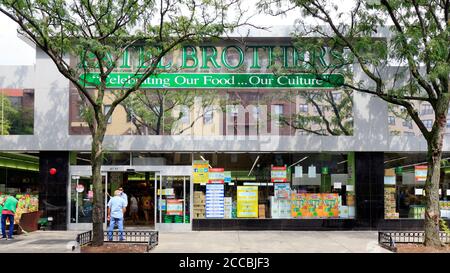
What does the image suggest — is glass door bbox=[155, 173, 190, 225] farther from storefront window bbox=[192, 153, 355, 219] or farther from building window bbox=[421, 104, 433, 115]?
building window bbox=[421, 104, 433, 115]

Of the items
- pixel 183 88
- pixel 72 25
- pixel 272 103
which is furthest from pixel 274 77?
Answer: pixel 72 25

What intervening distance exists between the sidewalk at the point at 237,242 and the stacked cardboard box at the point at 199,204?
0.77m

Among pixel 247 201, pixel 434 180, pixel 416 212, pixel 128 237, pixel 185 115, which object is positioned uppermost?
pixel 185 115

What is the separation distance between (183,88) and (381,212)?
26.7ft

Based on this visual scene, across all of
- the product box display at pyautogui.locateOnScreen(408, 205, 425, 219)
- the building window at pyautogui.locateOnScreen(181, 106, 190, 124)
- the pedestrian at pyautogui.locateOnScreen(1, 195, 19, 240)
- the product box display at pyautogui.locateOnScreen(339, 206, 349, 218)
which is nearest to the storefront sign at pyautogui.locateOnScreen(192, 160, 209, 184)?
the building window at pyautogui.locateOnScreen(181, 106, 190, 124)

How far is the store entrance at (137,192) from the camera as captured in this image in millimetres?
17531

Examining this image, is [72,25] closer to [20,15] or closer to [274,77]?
[20,15]

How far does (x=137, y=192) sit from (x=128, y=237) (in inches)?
127

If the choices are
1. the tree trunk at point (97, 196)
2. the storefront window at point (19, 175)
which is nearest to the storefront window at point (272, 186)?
the tree trunk at point (97, 196)

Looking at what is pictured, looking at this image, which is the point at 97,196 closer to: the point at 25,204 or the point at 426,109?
the point at 25,204

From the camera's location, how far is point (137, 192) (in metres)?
17.6

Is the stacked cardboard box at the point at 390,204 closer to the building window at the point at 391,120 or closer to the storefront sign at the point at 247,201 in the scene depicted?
the building window at the point at 391,120

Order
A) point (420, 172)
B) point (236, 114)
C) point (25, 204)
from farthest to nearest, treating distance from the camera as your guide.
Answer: point (420, 172) < point (236, 114) < point (25, 204)

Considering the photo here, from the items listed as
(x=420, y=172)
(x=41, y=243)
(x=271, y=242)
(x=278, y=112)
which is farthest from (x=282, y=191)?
(x=41, y=243)
